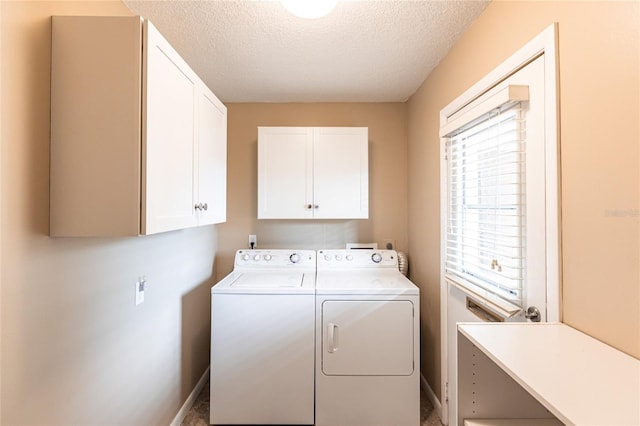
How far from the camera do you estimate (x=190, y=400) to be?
6.86ft

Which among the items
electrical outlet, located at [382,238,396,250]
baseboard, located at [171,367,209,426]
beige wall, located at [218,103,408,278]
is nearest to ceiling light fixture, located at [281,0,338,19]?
beige wall, located at [218,103,408,278]

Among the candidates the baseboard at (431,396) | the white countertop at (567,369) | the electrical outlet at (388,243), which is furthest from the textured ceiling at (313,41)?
the baseboard at (431,396)

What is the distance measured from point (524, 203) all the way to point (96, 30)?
1.65 meters

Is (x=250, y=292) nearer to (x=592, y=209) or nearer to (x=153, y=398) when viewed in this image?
(x=153, y=398)

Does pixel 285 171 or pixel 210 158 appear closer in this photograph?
pixel 210 158

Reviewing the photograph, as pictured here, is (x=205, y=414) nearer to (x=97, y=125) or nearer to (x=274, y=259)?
(x=274, y=259)

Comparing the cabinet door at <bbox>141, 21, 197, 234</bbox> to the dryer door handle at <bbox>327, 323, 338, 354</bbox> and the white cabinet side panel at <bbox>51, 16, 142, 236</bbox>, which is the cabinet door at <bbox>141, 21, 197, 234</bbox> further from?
the dryer door handle at <bbox>327, 323, 338, 354</bbox>

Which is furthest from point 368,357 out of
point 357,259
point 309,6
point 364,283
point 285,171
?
point 309,6

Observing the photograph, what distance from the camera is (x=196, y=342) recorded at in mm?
2227

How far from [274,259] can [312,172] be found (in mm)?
796

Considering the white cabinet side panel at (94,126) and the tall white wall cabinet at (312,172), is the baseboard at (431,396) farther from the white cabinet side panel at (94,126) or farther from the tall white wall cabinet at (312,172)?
the white cabinet side panel at (94,126)

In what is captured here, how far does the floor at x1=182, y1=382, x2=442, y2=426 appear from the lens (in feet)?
6.41

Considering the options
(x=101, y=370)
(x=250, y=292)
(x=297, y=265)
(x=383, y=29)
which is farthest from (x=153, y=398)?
(x=383, y=29)

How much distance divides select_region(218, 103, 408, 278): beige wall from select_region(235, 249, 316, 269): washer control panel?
177mm
